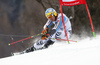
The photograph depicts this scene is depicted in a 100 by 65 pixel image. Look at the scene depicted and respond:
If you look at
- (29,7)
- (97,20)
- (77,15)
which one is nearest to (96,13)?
(97,20)

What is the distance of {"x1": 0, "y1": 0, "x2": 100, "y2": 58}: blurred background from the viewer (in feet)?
31.6

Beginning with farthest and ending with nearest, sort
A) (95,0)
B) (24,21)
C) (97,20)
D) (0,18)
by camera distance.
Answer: (0,18) < (24,21) < (97,20) < (95,0)

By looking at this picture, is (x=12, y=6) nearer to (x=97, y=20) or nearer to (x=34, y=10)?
(x=34, y=10)

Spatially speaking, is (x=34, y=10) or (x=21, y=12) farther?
(x=21, y=12)

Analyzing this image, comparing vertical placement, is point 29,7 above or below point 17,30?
above

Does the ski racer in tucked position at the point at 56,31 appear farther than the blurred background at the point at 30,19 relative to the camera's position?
No

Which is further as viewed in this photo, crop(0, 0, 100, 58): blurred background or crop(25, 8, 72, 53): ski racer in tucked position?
crop(0, 0, 100, 58): blurred background

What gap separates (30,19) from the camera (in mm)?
12680

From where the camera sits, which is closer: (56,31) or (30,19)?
(56,31)

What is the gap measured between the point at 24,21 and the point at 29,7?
4.94ft

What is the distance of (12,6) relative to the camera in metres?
14.0

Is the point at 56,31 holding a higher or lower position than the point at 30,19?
lower

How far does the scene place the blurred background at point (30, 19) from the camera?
9625 millimetres

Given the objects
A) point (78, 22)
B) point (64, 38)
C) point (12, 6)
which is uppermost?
point (12, 6)
